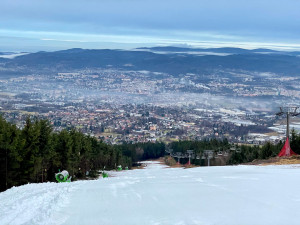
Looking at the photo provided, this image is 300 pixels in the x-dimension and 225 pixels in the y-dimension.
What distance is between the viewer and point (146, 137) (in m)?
99.7

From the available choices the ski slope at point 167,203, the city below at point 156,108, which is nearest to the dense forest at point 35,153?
the ski slope at point 167,203

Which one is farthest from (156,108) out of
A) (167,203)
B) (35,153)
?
(167,203)

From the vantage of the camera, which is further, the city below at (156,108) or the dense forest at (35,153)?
the city below at (156,108)

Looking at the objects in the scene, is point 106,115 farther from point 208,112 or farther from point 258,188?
point 258,188

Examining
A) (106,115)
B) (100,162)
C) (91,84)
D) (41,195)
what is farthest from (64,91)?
(41,195)

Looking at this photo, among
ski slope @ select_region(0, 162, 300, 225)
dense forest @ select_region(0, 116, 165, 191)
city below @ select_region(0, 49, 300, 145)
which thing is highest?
ski slope @ select_region(0, 162, 300, 225)

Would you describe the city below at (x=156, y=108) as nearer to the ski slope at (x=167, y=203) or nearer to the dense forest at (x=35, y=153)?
the dense forest at (x=35, y=153)

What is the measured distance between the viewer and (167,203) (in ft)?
30.0

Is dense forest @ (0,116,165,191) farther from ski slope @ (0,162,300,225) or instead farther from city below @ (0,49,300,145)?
city below @ (0,49,300,145)

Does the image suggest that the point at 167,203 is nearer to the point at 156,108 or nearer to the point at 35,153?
the point at 35,153

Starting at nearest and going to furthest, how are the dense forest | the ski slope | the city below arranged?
the ski slope < the dense forest < the city below

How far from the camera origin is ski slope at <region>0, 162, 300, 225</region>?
26.0 feet

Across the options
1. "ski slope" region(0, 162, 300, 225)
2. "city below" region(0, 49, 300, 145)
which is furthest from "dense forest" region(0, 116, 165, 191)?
"city below" region(0, 49, 300, 145)

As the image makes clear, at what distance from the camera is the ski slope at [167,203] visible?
7.91 meters
